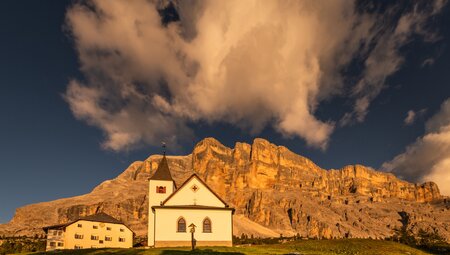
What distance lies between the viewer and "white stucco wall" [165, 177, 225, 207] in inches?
1865

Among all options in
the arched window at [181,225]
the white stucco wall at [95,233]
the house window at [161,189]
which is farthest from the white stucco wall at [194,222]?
the white stucco wall at [95,233]

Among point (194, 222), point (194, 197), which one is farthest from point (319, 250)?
point (194, 197)

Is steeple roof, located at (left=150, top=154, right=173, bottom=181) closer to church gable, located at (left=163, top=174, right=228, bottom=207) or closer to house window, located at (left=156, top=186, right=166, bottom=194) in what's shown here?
house window, located at (left=156, top=186, right=166, bottom=194)

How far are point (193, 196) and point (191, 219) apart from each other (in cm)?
323

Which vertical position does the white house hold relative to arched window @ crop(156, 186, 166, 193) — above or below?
below

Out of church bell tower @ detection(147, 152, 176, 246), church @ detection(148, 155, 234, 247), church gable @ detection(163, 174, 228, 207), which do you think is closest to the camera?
church @ detection(148, 155, 234, 247)

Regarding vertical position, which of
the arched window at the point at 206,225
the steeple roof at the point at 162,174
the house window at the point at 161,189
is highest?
the steeple roof at the point at 162,174

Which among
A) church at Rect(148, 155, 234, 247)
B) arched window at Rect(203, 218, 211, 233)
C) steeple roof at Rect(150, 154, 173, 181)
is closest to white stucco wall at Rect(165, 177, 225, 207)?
church at Rect(148, 155, 234, 247)

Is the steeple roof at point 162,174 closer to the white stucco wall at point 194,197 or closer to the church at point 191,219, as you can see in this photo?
the church at point 191,219

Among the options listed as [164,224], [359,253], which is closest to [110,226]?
[164,224]

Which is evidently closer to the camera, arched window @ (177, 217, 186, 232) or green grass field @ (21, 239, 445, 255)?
green grass field @ (21, 239, 445, 255)

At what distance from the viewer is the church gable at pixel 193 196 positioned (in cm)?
4731

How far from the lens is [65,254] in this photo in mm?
33531

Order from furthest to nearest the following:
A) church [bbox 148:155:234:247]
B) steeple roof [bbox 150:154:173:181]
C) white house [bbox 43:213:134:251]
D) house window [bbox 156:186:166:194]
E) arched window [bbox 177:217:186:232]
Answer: white house [bbox 43:213:134:251] → steeple roof [bbox 150:154:173:181] → house window [bbox 156:186:166:194] → arched window [bbox 177:217:186:232] → church [bbox 148:155:234:247]
